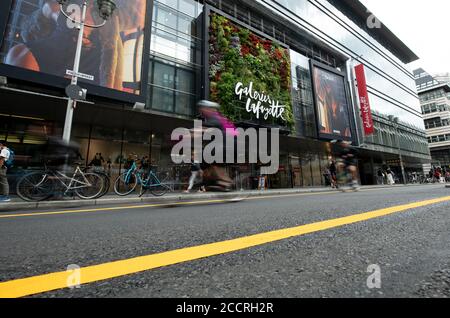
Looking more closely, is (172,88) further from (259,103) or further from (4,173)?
(4,173)

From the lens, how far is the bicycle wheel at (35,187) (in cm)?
560

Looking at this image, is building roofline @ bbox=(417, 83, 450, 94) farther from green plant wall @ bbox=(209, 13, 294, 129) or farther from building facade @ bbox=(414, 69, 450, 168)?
green plant wall @ bbox=(209, 13, 294, 129)

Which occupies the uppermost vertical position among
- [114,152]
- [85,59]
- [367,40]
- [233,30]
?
[367,40]

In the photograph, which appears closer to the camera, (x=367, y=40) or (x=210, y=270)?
(x=210, y=270)

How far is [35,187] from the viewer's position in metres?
5.71

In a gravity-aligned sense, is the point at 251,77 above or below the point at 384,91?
below

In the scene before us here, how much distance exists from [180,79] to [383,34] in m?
46.0

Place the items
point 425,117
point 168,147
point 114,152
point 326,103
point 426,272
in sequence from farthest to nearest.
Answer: point 425,117 → point 326,103 → point 168,147 → point 114,152 → point 426,272

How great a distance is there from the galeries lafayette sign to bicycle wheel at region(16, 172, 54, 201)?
12.5 m

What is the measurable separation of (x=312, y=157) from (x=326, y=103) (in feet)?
18.2

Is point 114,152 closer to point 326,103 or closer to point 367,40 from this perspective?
point 326,103

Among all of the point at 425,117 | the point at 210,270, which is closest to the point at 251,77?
the point at 210,270

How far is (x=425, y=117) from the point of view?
56.4m

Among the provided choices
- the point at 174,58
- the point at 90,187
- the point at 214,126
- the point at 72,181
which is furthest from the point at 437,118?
the point at 72,181
